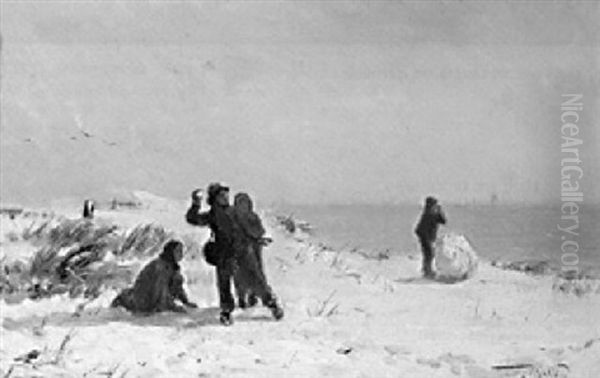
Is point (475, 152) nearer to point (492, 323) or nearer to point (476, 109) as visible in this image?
point (476, 109)

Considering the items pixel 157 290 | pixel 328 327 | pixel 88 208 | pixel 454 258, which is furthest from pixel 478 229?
pixel 88 208

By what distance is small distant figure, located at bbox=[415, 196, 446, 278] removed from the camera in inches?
106

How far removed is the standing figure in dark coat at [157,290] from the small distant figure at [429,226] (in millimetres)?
556

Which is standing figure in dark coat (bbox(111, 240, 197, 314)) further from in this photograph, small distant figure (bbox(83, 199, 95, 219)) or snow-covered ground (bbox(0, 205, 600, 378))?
small distant figure (bbox(83, 199, 95, 219))

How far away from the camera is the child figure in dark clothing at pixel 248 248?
2658mm

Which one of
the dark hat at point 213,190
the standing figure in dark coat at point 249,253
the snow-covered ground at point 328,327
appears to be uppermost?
the dark hat at point 213,190

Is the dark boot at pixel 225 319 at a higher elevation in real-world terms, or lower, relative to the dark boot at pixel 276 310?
lower

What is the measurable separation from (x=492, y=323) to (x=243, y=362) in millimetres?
587

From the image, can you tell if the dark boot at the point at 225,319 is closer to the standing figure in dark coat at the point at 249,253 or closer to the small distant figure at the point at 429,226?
the standing figure in dark coat at the point at 249,253

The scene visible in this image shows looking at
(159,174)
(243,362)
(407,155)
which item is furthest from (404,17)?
(243,362)

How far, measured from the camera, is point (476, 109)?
8.94 ft

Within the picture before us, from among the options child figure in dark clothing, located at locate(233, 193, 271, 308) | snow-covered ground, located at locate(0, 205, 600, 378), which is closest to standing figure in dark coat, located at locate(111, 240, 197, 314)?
snow-covered ground, located at locate(0, 205, 600, 378)

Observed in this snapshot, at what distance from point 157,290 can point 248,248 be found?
232 millimetres

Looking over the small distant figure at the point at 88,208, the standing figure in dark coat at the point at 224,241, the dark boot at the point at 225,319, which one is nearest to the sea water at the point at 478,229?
the standing figure in dark coat at the point at 224,241
